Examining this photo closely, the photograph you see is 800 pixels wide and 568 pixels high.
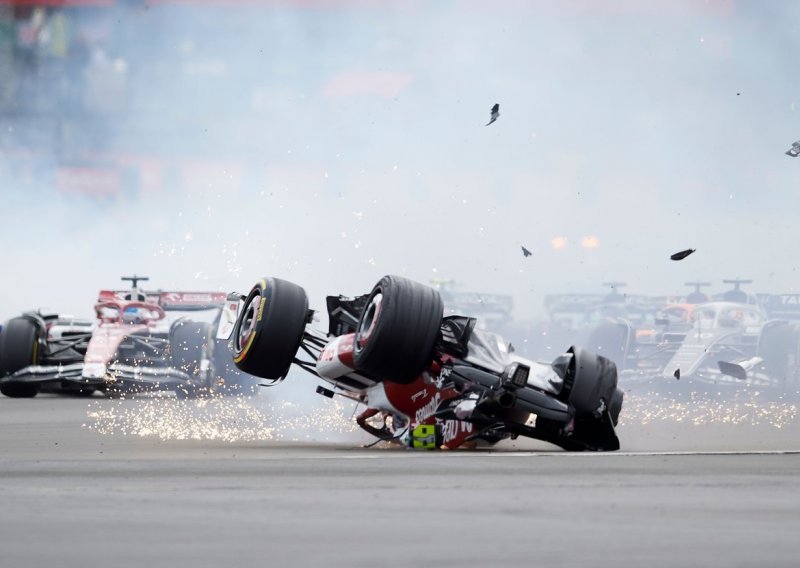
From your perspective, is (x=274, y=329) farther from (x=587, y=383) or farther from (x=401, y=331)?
(x=587, y=383)

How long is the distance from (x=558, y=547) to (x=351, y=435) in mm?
9003

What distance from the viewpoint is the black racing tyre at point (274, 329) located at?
455 inches

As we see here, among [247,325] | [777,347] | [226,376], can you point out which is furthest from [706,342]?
[247,325]

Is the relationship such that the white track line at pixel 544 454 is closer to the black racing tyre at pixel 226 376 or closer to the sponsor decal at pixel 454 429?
the sponsor decal at pixel 454 429

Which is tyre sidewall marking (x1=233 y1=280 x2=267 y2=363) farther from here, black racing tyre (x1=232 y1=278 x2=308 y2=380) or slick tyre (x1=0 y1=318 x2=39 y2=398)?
slick tyre (x1=0 y1=318 x2=39 y2=398)

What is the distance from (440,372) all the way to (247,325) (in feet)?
7.16

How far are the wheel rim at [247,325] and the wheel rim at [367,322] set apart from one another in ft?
4.23

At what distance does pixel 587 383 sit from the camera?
10391mm

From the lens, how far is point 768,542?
202 inches

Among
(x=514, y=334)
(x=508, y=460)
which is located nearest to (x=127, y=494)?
(x=508, y=460)

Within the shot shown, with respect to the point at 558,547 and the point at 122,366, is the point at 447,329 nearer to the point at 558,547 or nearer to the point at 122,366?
the point at 558,547

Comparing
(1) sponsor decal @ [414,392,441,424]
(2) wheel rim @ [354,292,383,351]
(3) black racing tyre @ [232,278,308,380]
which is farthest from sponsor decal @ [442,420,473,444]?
(3) black racing tyre @ [232,278,308,380]

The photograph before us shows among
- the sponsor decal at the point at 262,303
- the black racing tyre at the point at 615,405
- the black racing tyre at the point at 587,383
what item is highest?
the sponsor decal at the point at 262,303

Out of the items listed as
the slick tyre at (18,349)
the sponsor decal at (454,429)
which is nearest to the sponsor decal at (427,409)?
the sponsor decal at (454,429)
